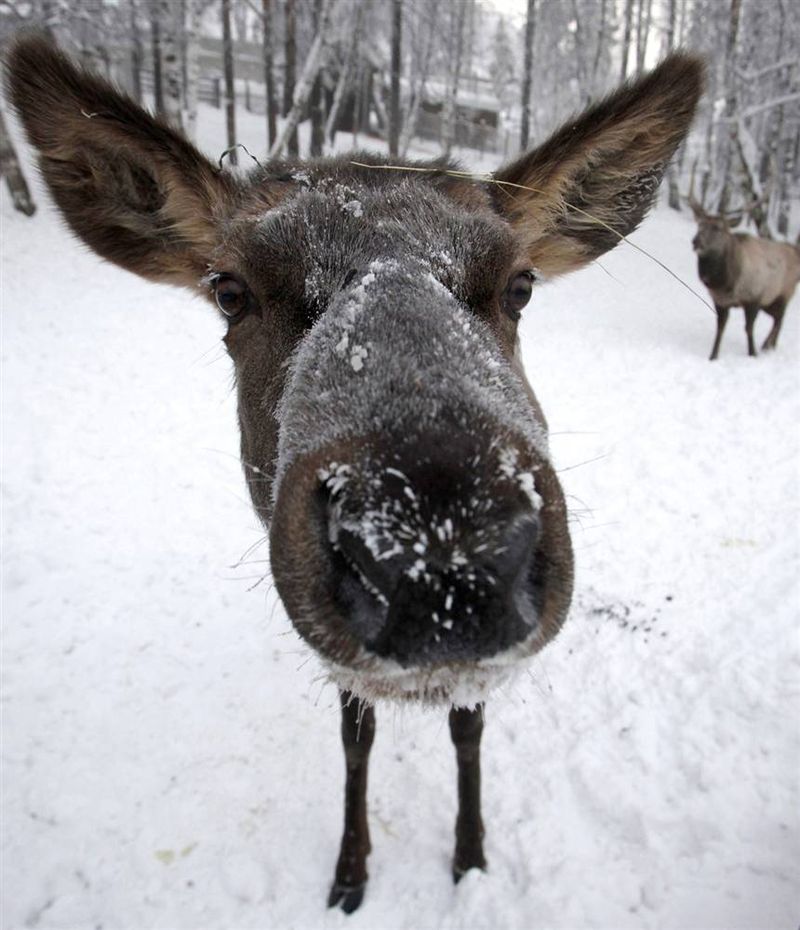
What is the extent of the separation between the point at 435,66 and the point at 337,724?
128 feet

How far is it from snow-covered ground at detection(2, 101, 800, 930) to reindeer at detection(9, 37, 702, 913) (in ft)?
1.60

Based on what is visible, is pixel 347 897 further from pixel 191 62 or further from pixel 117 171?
pixel 191 62

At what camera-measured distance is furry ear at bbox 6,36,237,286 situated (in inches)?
94.0

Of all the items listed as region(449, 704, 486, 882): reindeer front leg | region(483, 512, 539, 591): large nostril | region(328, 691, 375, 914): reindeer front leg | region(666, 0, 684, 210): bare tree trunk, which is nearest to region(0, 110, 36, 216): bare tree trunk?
region(328, 691, 375, 914): reindeer front leg

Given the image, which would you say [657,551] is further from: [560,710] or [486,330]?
[486,330]

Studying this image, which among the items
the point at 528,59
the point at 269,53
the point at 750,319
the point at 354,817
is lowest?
the point at 354,817

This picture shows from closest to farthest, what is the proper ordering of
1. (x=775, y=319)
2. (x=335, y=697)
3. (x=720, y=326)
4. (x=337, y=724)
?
(x=337, y=724), (x=335, y=697), (x=720, y=326), (x=775, y=319)

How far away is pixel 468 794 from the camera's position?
135 inches

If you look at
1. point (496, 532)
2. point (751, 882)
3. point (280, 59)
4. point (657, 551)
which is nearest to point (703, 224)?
point (657, 551)

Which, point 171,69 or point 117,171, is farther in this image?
point 171,69

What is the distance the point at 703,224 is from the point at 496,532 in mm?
13162

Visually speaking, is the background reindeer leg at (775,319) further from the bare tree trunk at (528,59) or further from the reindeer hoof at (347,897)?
the bare tree trunk at (528,59)

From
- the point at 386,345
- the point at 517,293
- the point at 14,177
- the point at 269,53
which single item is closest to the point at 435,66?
the point at 269,53

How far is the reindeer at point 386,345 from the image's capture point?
4.52 feet
